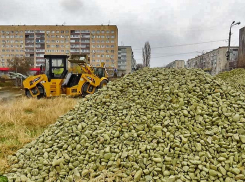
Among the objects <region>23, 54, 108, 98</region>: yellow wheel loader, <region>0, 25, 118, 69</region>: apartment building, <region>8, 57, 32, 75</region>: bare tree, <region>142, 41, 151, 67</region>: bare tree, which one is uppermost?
<region>0, 25, 118, 69</region>: apartment building

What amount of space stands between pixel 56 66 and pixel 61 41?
40.8 m

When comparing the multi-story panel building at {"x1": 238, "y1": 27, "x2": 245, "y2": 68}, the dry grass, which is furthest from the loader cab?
the multi-story panel building at {"x1": 238, "y1": 27, "x2": 245, "y2": 68}

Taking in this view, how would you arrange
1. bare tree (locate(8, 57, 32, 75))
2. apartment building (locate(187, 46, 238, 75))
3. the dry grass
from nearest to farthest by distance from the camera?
the dry grass, bare tree (locate(8, 57, 32, 75)), apartment building (locate(187, 46, 238, 75))

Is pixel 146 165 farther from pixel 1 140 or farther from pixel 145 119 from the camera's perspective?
pixel 1 140

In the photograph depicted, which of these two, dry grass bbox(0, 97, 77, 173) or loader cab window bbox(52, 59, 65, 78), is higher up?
loader cab window bbox(52, 59, 65, 78)

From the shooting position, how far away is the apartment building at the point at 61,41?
46156 millimetres

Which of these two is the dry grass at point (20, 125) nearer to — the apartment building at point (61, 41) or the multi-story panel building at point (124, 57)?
the apartment building at point (61, 41)

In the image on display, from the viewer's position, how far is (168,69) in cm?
512

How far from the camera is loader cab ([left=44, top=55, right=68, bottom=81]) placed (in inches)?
368

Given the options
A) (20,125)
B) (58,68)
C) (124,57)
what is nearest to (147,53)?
(124,57)

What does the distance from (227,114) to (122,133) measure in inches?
70.7

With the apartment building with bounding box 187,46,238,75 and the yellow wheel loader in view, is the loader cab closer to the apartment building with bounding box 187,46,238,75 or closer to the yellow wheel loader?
the yellow wheel loader

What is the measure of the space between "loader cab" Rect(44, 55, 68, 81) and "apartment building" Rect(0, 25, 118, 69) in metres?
36.5

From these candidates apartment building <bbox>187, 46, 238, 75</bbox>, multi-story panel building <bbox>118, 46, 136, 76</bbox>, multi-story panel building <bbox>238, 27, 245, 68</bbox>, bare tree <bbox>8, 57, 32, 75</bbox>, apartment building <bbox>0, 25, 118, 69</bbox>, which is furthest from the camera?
multi-story panel building <bbox>118, 46, 136, 76</bbox>
